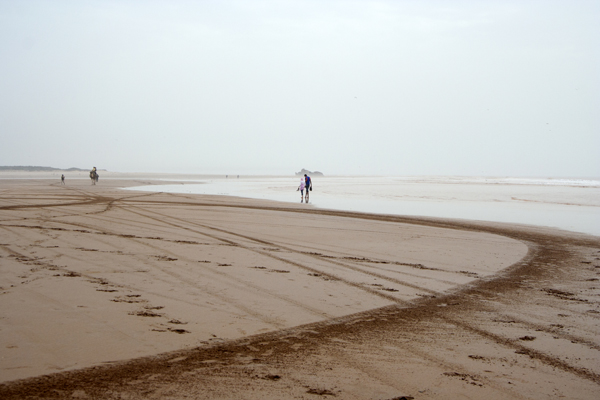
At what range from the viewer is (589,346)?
489cm

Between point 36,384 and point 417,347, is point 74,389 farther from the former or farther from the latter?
point 417,347

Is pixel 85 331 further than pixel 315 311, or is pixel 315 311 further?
pixel 315 311

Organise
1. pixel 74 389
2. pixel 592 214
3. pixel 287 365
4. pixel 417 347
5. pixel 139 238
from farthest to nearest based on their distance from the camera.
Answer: pixel 592 214 < pixel 139 238 < pixel 417 347 < pixel 287 365 < pixel 74 389

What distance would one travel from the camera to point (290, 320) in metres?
5.53

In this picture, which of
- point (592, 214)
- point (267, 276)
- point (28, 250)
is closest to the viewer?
point (267, 276)

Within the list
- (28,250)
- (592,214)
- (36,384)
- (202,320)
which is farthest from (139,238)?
(592,214)

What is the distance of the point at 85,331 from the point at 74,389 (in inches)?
52.7

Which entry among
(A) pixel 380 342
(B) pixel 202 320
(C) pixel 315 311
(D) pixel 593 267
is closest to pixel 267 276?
(C) pixel 315 311

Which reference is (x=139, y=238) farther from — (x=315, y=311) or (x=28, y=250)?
(x=315, y=311)

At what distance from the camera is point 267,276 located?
7777 mm

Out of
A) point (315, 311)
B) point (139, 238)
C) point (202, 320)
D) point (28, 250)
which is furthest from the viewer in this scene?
point (139, 238)

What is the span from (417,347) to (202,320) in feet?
8.83

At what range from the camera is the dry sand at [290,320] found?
12.7 feet

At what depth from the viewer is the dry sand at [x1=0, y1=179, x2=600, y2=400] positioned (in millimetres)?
3873
